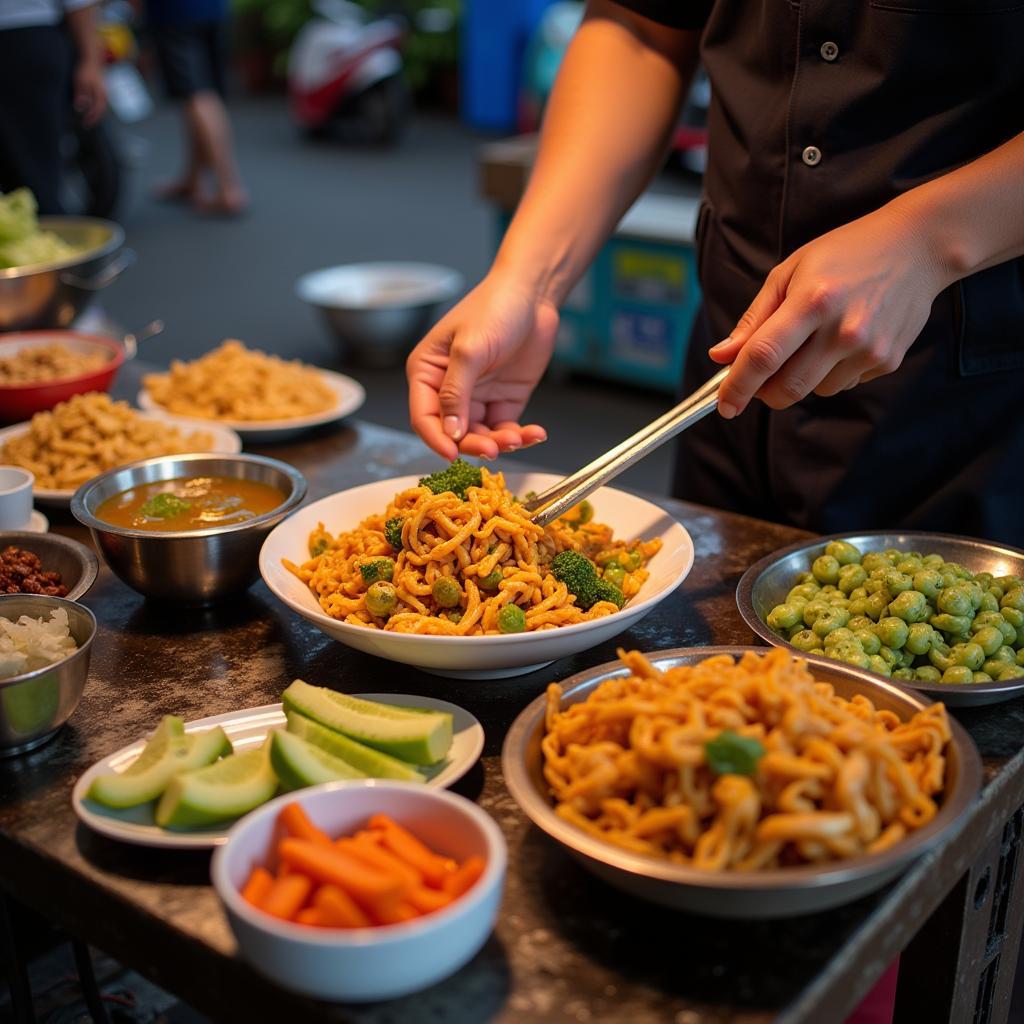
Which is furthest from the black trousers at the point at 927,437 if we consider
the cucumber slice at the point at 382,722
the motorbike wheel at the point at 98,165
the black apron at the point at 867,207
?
the motorbike wheel at the point at 98,165

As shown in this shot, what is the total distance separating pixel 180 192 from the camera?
29.5 ft

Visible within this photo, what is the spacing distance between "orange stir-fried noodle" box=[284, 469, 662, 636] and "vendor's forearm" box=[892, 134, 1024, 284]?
57 centimetres

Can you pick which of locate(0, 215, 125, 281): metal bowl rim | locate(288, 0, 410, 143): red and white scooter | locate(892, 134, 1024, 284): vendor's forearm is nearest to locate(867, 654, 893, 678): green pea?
locate(892, 134, 1024, 284): vendor's forearm

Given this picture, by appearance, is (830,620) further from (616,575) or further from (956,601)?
(616,575)

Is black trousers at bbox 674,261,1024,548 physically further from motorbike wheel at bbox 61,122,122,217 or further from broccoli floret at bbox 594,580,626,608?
motorbike wheel at bbox 61,122,122,217

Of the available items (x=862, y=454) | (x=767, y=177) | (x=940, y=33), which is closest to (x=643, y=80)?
(x=767, y=177)

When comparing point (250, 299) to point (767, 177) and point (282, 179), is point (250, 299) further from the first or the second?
point (767, 177)

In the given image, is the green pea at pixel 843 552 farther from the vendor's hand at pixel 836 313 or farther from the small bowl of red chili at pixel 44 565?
the small bowl of red chili at pixel 44 565

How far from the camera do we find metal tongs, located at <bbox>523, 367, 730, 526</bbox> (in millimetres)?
1594

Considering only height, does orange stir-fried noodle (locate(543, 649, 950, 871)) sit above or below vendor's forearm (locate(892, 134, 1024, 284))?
below

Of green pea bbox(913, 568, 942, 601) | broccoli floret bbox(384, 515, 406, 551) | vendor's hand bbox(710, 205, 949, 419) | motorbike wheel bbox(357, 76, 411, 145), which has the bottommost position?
motorbike wheel bbox(357, 76, 411, 145)

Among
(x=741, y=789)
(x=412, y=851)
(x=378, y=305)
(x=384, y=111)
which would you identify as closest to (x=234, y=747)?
(x=412, y=851)

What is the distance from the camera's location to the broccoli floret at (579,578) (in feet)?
4.97

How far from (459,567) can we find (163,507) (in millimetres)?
538
